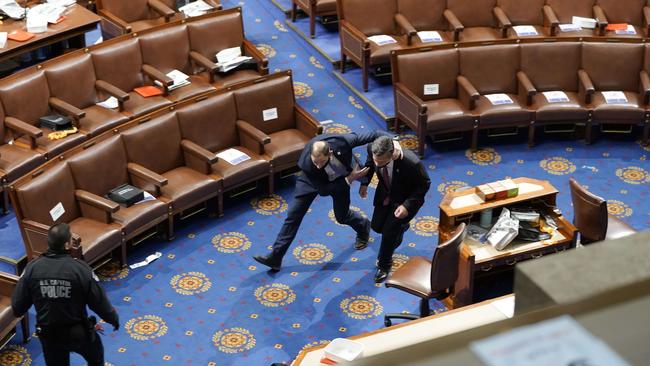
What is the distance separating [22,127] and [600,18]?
584cm

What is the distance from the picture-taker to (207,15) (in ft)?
29.1

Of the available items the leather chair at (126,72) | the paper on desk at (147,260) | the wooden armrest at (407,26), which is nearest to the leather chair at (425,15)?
the wooden armrest at (407,26)

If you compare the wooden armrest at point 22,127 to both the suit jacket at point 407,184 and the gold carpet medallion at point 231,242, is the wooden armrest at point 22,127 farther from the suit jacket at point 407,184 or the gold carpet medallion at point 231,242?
the suit jacket at point 407,184

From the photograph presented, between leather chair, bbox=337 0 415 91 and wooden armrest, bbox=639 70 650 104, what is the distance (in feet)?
7.42

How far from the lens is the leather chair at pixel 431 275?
18.9 ft

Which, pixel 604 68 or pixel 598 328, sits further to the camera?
pixel 604 68

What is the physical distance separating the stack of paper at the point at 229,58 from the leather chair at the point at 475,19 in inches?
88.2

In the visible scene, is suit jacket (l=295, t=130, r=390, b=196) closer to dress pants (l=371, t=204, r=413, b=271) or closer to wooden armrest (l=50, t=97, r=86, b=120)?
dress pants (l=371, t=204, r=413, b=271)

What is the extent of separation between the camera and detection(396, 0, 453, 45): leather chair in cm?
951

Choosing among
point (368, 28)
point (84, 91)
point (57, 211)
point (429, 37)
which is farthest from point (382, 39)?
point (57, 211)

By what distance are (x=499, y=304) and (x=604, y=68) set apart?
4.26 metres

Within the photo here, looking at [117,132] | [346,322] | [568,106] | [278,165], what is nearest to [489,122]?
[568,106]

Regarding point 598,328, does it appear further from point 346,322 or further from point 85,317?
point 346,322

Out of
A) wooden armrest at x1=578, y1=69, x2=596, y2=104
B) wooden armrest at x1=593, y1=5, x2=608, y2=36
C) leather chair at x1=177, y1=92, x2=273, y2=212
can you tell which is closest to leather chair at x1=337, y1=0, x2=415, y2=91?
wooden armrest at x1=578, y1=69, x2=596, y2=104
